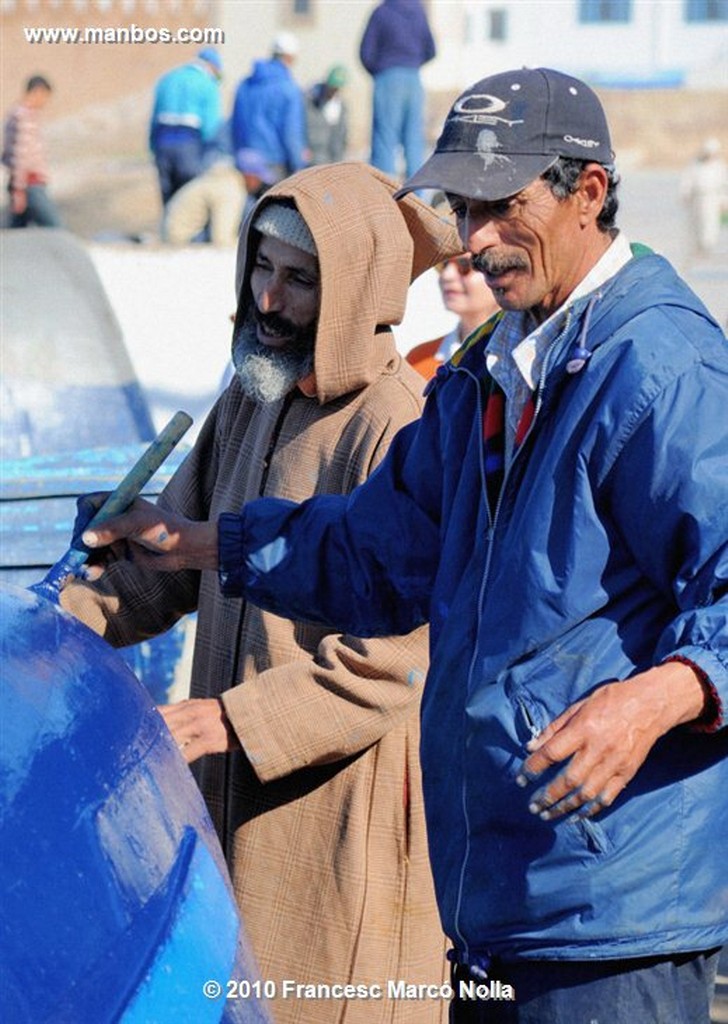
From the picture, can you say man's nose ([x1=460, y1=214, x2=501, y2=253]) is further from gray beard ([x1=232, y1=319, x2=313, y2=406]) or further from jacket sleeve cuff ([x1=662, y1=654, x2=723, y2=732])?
gray beard ([x1=232, y1=319, x2=313, y2=406])

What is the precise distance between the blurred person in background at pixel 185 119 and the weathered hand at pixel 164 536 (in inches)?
499

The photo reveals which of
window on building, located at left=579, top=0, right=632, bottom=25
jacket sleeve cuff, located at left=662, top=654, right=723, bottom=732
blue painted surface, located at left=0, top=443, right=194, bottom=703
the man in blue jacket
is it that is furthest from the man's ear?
window on building, located at left=579, top=0, right=632, bottom=25

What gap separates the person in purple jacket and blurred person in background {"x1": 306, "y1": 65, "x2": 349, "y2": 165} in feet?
7.56

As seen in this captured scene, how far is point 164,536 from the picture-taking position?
2.81 m

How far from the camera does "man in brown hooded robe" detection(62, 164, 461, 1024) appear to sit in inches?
121

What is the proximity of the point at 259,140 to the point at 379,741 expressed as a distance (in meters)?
11.8

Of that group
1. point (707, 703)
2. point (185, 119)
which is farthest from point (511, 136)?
point (185, 119)

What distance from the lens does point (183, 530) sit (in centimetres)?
281

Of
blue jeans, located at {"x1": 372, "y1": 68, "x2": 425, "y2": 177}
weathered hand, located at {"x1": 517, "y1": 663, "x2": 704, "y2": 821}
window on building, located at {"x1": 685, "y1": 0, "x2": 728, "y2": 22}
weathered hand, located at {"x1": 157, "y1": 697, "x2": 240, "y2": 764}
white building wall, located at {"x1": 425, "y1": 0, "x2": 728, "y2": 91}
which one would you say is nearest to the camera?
weathered hand, located at {"x1": 517, "y1": 663, "x2": 704, "y2": 821}

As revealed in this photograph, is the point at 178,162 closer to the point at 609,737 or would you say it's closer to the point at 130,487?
the point at 130,487

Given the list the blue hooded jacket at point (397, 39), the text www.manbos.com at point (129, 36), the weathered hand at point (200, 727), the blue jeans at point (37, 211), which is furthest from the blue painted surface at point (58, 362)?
the blue jeans at point (37, 211)

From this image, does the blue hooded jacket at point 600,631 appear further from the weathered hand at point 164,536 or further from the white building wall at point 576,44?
the white building wall at point 576,44

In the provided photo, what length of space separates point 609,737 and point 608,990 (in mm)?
A: 382

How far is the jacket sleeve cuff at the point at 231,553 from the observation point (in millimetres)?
2766
